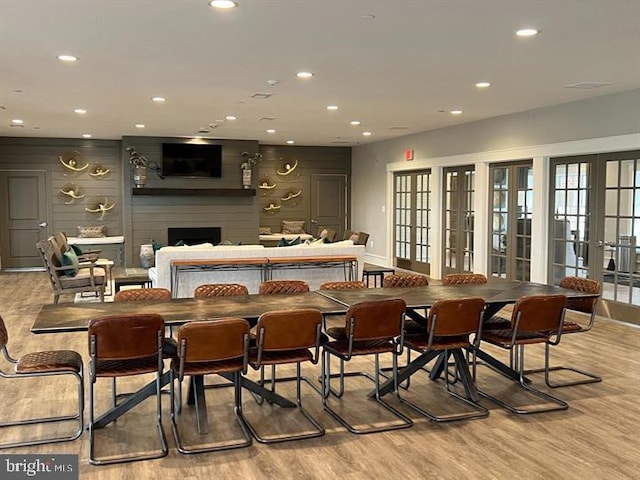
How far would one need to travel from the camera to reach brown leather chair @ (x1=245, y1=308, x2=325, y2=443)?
3.78 m

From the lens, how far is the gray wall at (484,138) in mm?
7162

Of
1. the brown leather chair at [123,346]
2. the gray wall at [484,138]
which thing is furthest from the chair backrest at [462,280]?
the brown leather chair at [123,346]

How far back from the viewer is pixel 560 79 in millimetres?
6301

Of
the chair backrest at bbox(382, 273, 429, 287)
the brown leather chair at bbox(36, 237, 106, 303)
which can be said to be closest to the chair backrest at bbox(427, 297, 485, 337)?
the chair backrest at bbox(382, 273, 429, 287)

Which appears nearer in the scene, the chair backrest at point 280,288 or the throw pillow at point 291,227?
the chair backrest at point 280,288

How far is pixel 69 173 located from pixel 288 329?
1035cm

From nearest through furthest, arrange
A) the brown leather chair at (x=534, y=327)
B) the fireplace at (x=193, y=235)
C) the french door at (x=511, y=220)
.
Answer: the brown leather chair at (x=534, y=327)
the french door at (x=511, y=220)
the fireplace at (x=193, y=235)

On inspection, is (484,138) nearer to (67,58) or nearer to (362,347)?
(362,347)

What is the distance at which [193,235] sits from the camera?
508 inches

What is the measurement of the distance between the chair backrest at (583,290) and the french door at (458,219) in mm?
4798

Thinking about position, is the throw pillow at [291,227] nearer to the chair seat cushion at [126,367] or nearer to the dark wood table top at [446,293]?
Answer: the dark wood table top at [446,293]

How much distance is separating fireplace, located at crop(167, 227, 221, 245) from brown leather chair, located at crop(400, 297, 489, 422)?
9024 millimetres

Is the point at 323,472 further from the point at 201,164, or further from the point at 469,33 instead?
the point at 201,164

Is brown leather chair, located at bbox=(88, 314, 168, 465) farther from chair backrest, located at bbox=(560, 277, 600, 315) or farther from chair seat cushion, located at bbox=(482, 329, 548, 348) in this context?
chair backrest, located at bbox=(560, 277, 600, 315)
